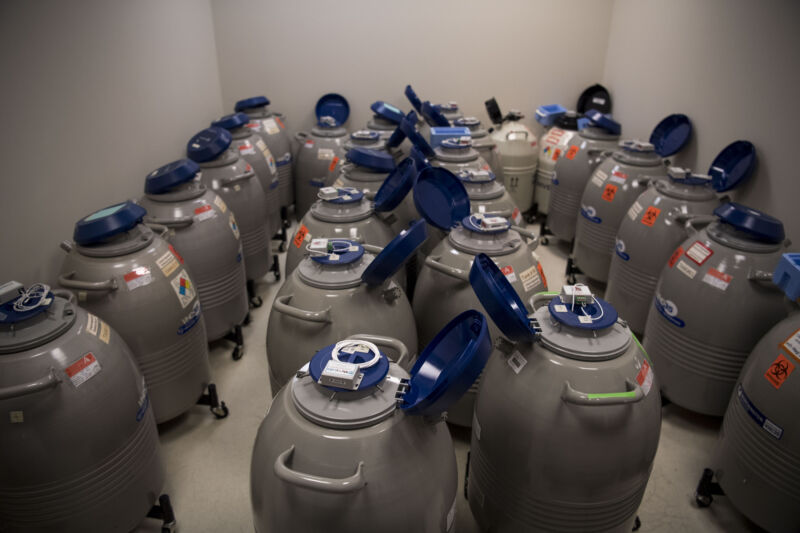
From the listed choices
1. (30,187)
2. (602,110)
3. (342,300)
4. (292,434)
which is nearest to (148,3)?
(30,187)

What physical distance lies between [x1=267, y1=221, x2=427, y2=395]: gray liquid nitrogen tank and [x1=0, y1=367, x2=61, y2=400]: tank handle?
70cm

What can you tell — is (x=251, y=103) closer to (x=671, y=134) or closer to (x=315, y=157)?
(x=315, y=157)

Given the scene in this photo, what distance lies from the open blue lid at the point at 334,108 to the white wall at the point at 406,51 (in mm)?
89

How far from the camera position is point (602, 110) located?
198 inches

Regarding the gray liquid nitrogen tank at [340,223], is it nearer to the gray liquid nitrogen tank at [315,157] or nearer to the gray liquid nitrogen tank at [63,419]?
the gray liquid nitrogen tank at [63,419]

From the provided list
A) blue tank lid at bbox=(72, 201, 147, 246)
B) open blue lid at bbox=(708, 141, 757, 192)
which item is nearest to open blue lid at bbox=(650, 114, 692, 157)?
open blue lid at bbox=(708, 141, 757, 192)

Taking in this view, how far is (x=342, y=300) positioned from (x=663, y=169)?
272cm

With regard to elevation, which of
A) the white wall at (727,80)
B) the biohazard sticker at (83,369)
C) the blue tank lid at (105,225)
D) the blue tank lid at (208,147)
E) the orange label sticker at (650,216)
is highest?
the white wall at (727,80)

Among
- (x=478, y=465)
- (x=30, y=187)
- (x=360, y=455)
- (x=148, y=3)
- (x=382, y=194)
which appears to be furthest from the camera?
(x=148, y=3)

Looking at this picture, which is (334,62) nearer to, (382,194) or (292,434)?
(382,194)

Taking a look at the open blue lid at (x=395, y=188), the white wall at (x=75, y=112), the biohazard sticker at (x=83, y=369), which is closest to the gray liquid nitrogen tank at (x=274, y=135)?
the white wall at (x=75, y=112)

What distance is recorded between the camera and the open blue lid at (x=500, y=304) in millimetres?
1479

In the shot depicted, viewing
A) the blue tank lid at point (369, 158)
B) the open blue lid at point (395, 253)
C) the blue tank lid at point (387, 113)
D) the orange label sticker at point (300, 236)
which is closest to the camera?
the open blue lid at point (395, 253)

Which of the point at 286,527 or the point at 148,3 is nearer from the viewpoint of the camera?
the point at 286,527
